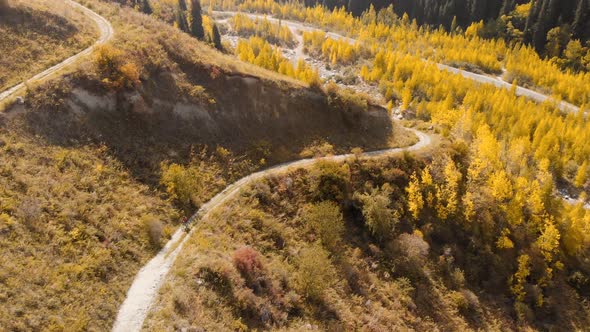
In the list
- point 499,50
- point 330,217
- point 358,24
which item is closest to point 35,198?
point 330,217

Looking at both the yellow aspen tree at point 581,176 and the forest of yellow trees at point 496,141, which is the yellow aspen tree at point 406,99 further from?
the yellow aspen tree at point 581,176

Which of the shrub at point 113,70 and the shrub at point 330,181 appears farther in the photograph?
the shrub at point 330,181

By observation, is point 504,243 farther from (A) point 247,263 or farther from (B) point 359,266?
(A) point 247,263

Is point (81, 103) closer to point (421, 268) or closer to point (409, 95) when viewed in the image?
point (421, 268)

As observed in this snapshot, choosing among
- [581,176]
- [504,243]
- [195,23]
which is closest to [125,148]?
[504,243]

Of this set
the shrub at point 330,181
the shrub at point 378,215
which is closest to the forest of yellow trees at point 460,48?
the shrub at point 378,215

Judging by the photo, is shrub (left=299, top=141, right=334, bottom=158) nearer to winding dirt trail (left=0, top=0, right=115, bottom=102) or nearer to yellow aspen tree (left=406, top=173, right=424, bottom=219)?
yellow aspen tree (left=406, top=173, right=424, bottom=219)
